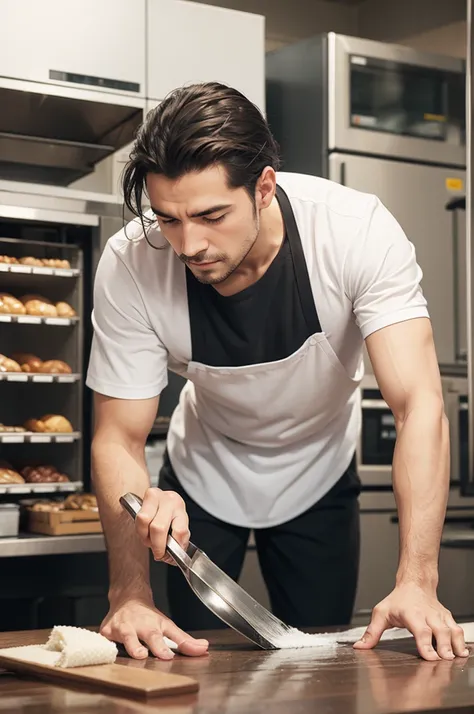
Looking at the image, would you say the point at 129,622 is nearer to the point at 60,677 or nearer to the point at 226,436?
the point at 60,677

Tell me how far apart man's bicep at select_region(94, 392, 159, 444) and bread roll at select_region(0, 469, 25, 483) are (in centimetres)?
101

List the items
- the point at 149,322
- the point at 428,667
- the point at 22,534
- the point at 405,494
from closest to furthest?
the point at 428,667
the point at 405,494
the point at 149,322
the point at 22,534

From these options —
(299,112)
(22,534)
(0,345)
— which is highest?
(299,112)

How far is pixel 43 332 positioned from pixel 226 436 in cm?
104

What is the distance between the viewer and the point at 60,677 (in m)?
1.09

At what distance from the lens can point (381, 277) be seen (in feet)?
5.32

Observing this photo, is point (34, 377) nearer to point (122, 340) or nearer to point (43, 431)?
point (43, 431)

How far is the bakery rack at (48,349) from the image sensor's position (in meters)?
2.81

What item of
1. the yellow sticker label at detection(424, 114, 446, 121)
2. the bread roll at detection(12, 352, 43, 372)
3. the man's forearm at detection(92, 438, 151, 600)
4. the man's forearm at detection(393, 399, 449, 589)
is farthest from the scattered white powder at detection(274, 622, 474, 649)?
the yellow sticker label at detection(424, 114, 446, 121)

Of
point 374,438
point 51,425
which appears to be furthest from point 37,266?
point 374,438

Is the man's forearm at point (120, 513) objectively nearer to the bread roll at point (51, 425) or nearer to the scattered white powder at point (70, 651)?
the scattered white powder at point (70, 651)

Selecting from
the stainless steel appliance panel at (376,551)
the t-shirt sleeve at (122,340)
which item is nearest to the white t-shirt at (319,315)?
the t-shirt sleeve at (122,340)

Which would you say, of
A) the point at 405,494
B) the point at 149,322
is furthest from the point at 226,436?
the point at 405,494

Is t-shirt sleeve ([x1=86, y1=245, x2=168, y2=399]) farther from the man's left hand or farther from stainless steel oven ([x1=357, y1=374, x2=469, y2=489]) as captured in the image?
stainless steel oven ([x1=357, y1=374, x2=469, y2=489])
